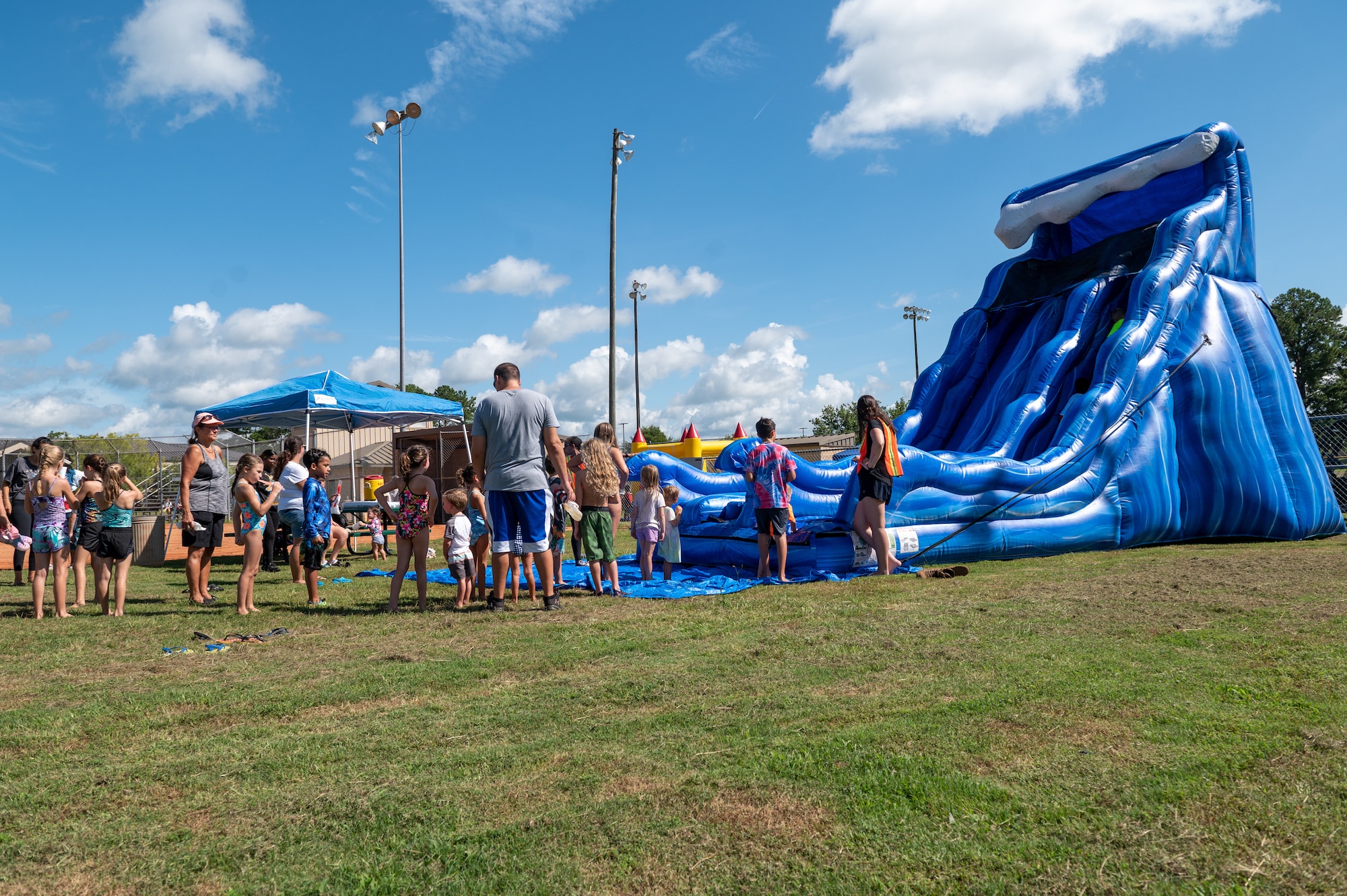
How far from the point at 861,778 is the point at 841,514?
5.62 meters

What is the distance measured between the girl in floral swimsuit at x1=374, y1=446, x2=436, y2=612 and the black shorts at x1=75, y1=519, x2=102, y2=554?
2.15 m

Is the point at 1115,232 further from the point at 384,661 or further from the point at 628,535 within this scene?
the point at 384,661

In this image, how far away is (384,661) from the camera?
15.5ft

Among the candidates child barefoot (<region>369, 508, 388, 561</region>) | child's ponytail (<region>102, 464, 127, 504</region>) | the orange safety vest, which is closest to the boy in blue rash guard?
child's ponytail (<region>102, 464, 127, 504</region>)

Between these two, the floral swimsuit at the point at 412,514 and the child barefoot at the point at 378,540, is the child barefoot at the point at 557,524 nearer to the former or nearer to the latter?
the floral swimsuit at the point at 412,514

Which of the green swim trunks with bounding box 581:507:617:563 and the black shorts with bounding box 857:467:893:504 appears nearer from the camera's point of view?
the green swim trunks with bounding box 581:507:617:563

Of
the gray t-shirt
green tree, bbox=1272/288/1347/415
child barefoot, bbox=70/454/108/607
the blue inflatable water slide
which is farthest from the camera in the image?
green tree, bbox=1272/288/1347/415

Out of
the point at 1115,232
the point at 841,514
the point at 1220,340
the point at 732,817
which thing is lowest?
the point at 732,817

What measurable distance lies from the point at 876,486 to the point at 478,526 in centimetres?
352

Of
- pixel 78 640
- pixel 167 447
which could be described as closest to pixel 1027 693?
pixel 78 640

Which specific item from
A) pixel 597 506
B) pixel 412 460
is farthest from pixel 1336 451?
pixel 412 460

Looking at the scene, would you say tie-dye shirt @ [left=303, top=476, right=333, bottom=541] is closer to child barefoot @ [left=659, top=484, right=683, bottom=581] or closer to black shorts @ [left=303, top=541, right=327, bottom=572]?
black shorts @ [left=303, top=541, right=327, bottom=572]

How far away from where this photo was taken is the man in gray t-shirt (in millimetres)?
6332

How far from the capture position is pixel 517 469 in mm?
6352
